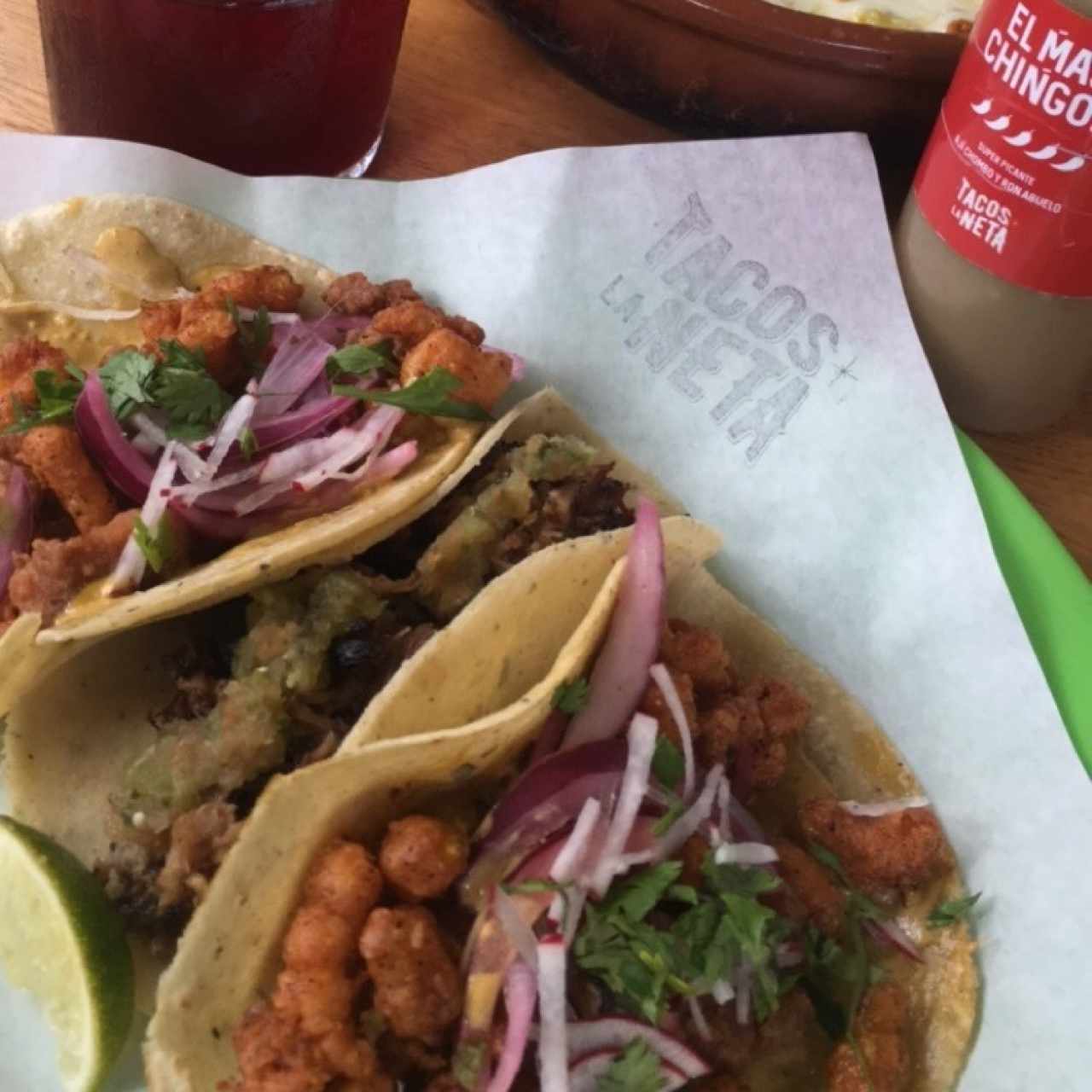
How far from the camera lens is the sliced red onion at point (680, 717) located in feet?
4.78

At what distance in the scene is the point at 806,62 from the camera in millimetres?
1904

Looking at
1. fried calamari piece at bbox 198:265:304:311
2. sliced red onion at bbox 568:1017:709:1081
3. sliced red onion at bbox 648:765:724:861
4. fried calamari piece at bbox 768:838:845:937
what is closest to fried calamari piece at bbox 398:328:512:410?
fried calamari piece at bbox 198:265:304:311

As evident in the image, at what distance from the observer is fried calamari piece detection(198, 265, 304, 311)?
5.74 feet

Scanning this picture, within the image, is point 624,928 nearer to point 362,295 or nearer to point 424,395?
point 424,395

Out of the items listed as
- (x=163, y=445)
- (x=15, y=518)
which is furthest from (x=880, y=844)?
(x=15, y=518)

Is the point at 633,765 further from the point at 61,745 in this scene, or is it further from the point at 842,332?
the point at 842,332

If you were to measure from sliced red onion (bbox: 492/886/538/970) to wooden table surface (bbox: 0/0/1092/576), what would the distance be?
1.31m

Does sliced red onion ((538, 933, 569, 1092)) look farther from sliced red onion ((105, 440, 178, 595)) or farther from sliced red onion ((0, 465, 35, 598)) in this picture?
sliced red onion ((0, 465, 35, 598))

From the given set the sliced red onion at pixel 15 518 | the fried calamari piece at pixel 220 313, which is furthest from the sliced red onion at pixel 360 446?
the sliced red onion at pixel 15 518

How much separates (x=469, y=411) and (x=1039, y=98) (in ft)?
2.59

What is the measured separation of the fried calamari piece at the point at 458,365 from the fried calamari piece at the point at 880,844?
0.67 metres

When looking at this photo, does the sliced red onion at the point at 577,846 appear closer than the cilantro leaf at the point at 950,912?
Yes

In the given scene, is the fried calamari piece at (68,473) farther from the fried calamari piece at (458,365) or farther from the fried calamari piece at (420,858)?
the fried calamari piece at (420,858)

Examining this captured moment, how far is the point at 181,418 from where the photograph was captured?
5.25ft
